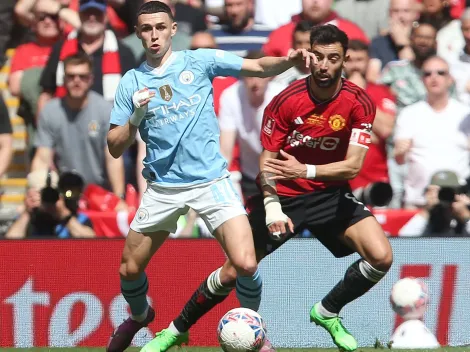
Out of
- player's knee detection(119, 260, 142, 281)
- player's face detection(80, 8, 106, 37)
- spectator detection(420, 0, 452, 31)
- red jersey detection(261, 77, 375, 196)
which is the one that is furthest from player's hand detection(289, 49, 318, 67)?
spectator detection(420, 0, 452, 31)

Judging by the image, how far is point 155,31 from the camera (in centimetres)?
771

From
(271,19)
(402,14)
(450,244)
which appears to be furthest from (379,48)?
(450,244)

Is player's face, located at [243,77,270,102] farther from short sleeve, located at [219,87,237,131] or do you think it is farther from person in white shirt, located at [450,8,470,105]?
person in white shirt, located at [450,8,470,105]

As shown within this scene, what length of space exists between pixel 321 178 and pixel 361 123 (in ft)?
1.62

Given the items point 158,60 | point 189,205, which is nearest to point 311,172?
point 189,205

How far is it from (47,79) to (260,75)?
14.7 feet

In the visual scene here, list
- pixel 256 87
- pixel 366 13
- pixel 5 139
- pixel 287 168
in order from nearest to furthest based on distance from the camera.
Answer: pixel 287 168
pixel 256 87
pixel 5 139
pixel 366 13

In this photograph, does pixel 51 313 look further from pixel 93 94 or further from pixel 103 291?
pixel 93 94

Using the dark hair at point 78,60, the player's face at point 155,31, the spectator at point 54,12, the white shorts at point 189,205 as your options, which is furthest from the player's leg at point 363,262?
the spectator at point 54,12

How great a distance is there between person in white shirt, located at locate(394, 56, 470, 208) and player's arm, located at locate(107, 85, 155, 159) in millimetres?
4005

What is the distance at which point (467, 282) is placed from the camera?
973cm

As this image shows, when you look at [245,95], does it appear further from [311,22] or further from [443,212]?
[443,212]

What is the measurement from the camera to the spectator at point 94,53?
11.6 meters

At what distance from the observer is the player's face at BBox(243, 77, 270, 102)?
432 inches
